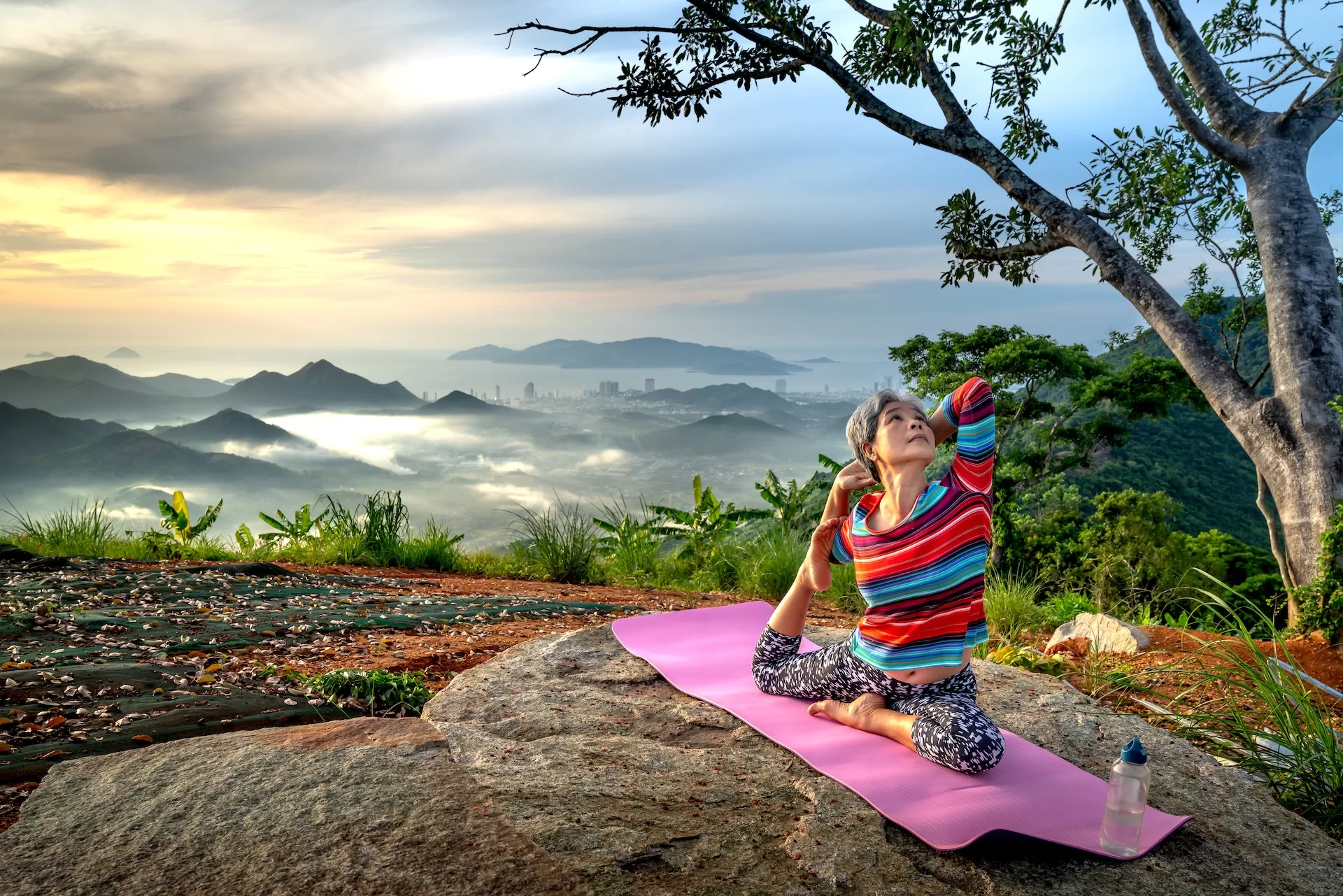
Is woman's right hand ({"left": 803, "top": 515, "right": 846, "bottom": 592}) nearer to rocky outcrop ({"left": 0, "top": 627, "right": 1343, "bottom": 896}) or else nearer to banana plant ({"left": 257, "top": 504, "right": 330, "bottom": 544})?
rocky outcrop ({"left": 0, "top": 627, "right": 1343, "bottom": 896})

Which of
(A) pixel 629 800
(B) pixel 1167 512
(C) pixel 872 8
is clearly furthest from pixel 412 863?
(B) pixel 1167 512

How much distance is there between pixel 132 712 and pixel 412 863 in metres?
1.75

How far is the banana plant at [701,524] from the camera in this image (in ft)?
29.5

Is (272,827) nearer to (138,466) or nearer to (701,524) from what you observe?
(701,524)

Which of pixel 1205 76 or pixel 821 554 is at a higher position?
pixel 1205 76

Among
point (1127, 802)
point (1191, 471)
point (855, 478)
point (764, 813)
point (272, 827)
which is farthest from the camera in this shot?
point (1191, 471)

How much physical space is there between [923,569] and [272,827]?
6.85 ft

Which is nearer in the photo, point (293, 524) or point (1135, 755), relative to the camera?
point (1135, 755)

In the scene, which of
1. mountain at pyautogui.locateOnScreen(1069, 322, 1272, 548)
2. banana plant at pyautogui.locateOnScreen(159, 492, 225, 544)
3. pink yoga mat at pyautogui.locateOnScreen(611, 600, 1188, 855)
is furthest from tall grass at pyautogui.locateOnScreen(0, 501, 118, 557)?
mountain at pyautogui.locateOnScreen(1069, 322, 1272, 548)

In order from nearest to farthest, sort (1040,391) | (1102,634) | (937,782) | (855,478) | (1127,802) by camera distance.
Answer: (1127,802) < (937,782) < (855,478) < (1102,634) < (1040,391)

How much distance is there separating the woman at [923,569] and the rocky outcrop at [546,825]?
0.41m

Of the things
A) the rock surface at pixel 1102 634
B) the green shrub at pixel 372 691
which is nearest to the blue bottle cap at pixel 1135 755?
the rock surface at pixel 1102 634

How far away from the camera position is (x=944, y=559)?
300cm

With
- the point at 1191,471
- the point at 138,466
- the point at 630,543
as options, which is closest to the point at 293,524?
the point at 630,543
